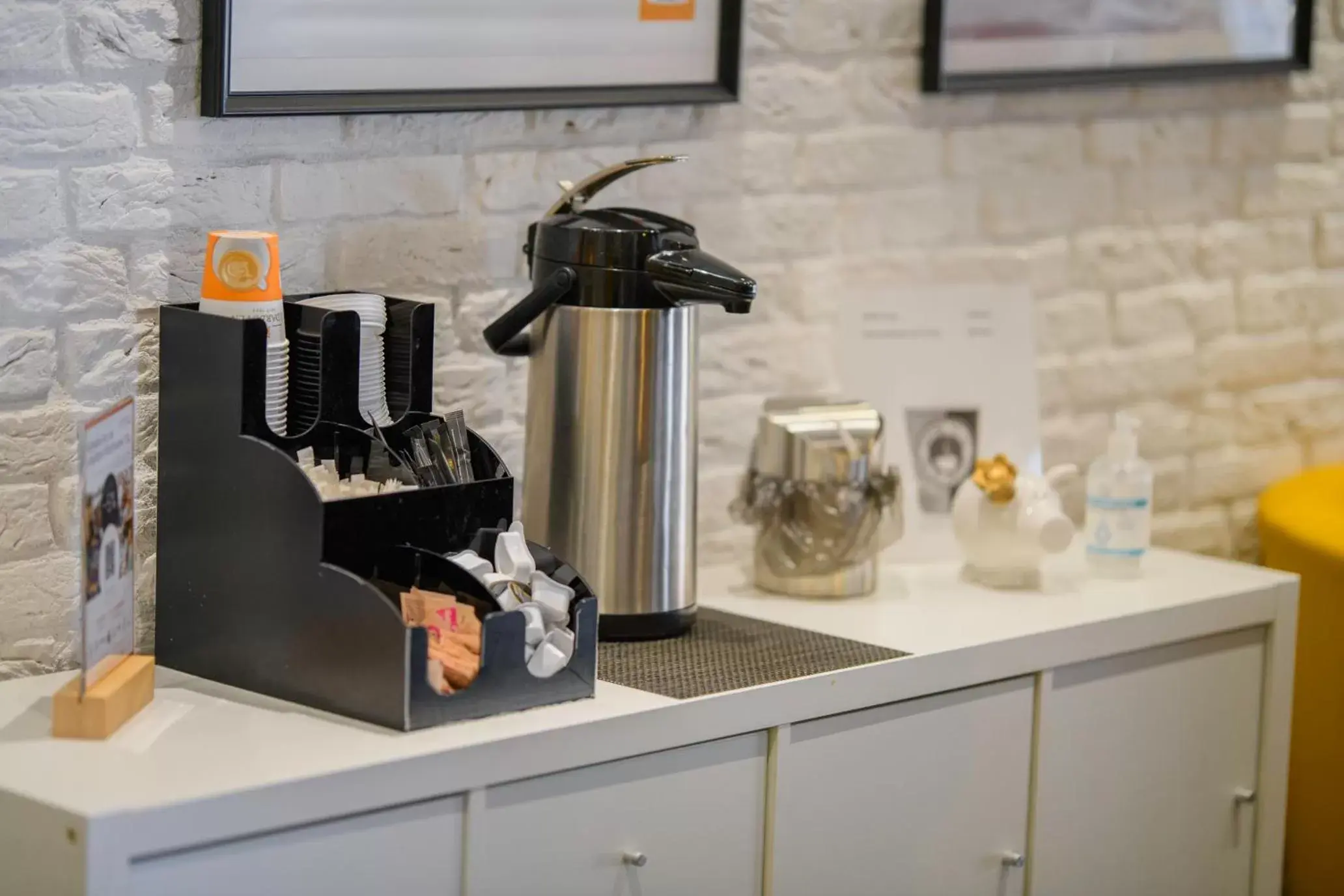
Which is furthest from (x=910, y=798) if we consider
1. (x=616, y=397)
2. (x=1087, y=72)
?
(x=1087, y=72)

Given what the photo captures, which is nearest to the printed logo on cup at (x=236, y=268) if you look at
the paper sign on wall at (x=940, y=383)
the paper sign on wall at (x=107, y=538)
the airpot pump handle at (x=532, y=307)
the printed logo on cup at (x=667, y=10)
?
the paper sign on wall at (x=107, y=538)

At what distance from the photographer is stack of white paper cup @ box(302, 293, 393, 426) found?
1.60m

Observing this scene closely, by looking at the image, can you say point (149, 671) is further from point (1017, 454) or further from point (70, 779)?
point (1017, 454)

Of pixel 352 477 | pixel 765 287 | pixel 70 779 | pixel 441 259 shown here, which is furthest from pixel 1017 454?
pixel 70 779

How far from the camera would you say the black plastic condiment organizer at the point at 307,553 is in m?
1.41

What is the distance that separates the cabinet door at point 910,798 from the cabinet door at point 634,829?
0.04 m

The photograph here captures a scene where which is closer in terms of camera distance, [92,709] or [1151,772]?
[92,709]

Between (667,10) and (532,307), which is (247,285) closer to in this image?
(532,307)

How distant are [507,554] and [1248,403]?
1.54m

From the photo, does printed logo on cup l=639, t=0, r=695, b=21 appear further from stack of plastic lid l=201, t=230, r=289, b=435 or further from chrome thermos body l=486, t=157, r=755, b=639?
stack of plastic lid l=201, t=230, r=289, b=435

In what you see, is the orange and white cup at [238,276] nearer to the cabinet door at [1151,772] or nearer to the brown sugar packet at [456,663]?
the brown sugar packet at [456,663]

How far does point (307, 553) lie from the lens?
1431 mm

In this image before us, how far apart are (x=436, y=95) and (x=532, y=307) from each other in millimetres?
277

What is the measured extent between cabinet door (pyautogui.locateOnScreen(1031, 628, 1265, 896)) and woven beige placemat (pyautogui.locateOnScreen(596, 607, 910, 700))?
10.9 inches
